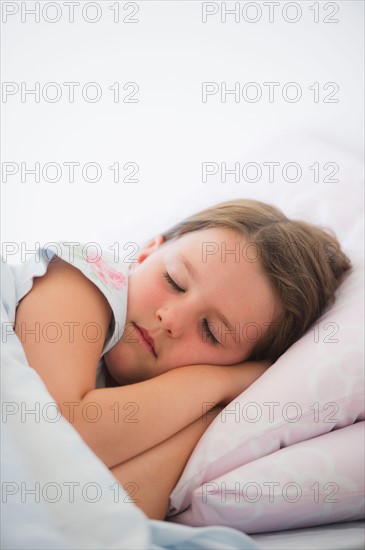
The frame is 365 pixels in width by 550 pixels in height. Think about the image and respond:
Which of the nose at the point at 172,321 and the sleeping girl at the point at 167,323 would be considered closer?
the sleeping girl at the point at 167,323

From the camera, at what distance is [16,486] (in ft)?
2.50

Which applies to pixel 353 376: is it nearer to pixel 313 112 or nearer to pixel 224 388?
pixel 224 388

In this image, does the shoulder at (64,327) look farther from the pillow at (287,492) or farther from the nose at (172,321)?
the pillow at (287,492)

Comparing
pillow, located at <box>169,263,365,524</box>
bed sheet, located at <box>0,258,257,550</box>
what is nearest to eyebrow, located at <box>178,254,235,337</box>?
pillow, located at <box>169,263,365,524</box>

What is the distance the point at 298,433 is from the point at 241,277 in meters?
A: 0.29

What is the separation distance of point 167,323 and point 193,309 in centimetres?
5

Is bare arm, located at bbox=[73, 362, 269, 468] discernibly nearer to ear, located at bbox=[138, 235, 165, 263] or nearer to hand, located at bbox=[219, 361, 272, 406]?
hand, located at bbox=[219, 361, 272, 406]

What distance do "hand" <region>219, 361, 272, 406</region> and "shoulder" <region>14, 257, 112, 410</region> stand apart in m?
0.23

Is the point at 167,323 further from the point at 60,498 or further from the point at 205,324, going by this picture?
the point at 60,498

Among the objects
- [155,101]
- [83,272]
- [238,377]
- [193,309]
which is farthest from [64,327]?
[155,101]

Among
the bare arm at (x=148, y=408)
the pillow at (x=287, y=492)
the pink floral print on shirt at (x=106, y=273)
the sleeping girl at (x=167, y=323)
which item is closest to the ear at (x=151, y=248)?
the sleeping girl at (x=167, y=323)

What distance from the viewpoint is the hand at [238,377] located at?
1.10m

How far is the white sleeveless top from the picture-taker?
1.02 meters

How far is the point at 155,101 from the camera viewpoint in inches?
80.8
